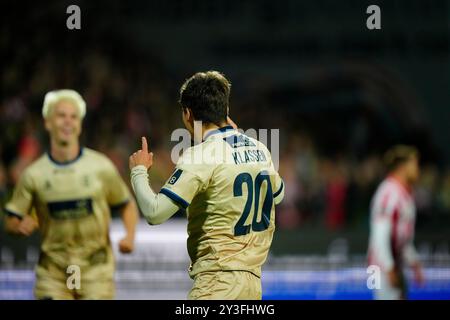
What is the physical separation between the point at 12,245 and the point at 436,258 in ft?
17.7

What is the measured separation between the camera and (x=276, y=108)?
53.6 feet

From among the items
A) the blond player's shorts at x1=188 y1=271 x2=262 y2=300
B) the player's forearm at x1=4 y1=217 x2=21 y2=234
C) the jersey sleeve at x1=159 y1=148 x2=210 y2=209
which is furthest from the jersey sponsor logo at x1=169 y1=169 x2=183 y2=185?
the player's forearm at x1=4 y1=217 x2=21 y2=234

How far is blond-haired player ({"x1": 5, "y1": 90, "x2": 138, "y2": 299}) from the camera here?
667 cm

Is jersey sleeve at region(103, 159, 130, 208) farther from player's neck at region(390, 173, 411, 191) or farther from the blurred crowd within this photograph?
the blurred crowd

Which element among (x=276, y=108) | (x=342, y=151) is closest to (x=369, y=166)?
(x=342, y=151)

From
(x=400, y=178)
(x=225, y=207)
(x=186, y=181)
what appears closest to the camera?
(x=186, y=181)

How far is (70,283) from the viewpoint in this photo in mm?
6656

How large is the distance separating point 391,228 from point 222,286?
13.1 ft

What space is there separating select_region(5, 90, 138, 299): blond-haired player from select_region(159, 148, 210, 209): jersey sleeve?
1.95m

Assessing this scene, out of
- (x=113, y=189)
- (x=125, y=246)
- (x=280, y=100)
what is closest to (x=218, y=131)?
(x=125, y=246)

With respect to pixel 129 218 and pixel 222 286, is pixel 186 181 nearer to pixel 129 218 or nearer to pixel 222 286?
pixel 222 286

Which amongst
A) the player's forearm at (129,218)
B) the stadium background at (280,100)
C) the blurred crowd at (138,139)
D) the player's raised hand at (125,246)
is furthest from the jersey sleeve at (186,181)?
the blurred crowd at (138,139)

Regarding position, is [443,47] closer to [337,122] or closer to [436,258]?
[337,122]

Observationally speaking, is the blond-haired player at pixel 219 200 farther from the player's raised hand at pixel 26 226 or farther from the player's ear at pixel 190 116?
the player's raised hand at pixel 26 226
